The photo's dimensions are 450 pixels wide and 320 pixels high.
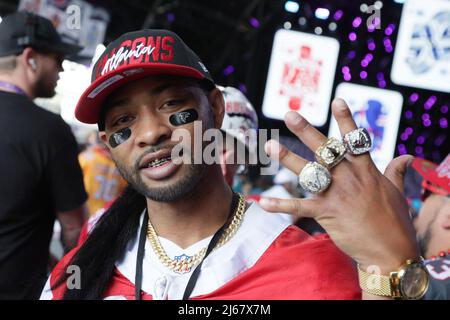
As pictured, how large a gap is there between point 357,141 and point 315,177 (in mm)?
109

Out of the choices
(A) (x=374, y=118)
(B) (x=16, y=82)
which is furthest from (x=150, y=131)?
(A) (x=374, y=118)

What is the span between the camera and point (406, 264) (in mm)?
1060

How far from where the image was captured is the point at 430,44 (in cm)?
470

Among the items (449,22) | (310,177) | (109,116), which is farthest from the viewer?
(449,22)

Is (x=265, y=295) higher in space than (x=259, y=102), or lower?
higher

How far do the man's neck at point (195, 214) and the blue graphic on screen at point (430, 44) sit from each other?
3.57 m

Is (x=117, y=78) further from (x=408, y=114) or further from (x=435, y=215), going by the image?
(x=408, y=114)

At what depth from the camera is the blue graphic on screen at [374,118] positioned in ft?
17.6

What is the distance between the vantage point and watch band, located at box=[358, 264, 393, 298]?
1056 millimetres

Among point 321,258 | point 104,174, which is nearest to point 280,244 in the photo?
point 321,258

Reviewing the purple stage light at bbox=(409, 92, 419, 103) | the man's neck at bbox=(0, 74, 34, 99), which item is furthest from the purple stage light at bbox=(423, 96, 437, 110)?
the man's neck at bbox=(0, 74, 34, 99)

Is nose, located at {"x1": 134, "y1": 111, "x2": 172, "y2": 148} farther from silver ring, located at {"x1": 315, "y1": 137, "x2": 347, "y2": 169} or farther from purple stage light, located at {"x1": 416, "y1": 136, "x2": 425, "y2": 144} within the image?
purple stage light, located at {"x1": 416, "y1": 136, "x2": 425, "y2": 144}

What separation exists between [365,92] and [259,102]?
268 cm

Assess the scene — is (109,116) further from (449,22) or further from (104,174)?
(449,22)
